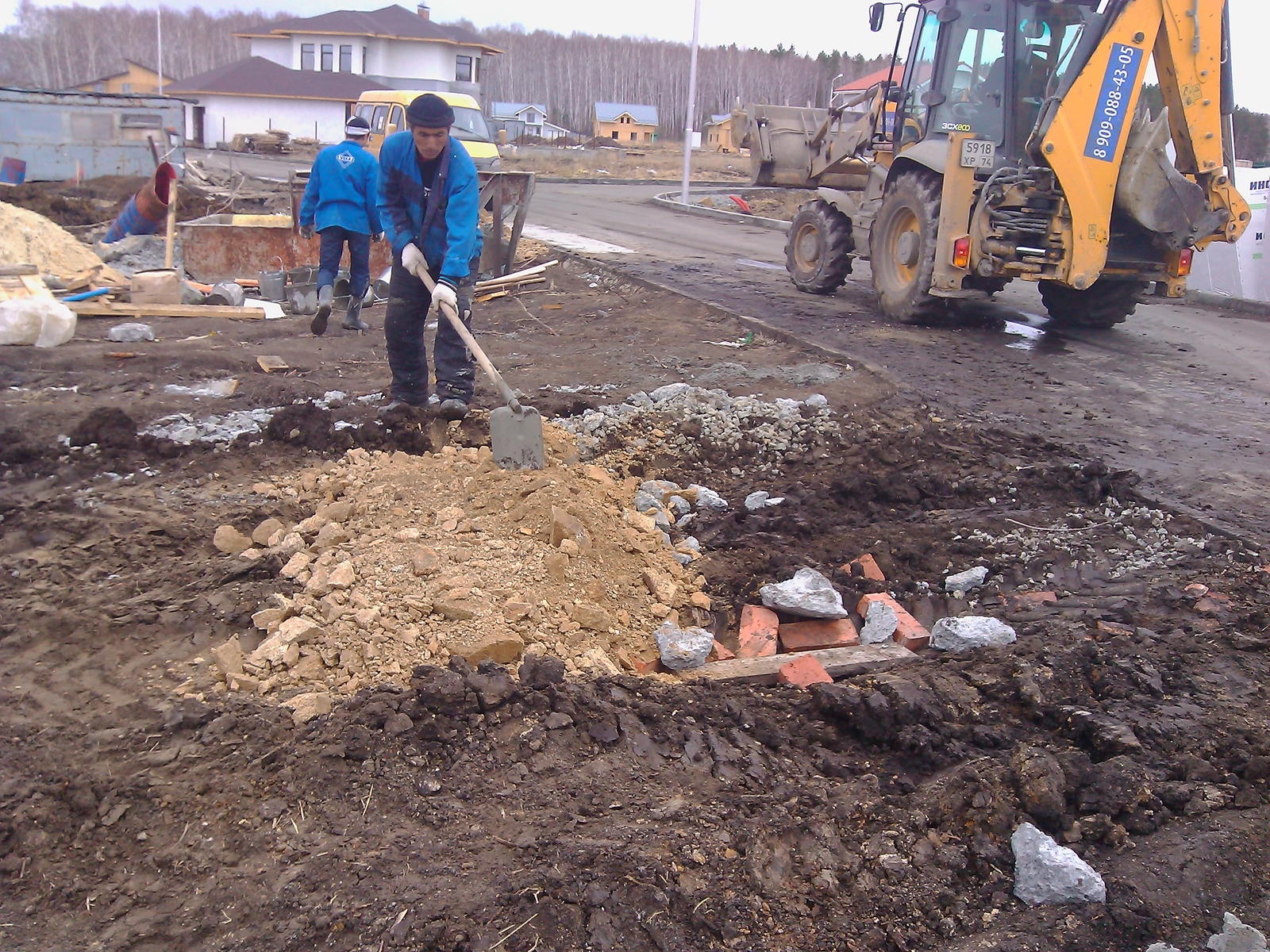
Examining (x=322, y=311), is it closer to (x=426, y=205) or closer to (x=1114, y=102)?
(x=426, y=205)

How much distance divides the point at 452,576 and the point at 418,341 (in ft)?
8.67

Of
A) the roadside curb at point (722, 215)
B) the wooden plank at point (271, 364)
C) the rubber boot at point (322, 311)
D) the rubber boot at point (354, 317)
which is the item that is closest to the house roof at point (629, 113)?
the roadside curb at point (722, 215)

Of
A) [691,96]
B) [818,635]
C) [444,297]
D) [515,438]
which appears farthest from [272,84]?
[818,635]

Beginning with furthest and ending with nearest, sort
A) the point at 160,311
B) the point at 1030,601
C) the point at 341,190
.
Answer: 1. the point at 160,311
2. the point at 341,190
3. the point at 1030,601

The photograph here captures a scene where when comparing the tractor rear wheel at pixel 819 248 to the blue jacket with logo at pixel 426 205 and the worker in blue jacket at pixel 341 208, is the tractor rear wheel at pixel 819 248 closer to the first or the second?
the worker in blue jacket at pixel 341 208

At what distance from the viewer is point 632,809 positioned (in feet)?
8.64

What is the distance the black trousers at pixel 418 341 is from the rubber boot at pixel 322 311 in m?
2.07

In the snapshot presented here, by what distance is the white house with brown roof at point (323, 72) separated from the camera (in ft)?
147

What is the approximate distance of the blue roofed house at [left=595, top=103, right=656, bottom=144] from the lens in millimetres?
65125

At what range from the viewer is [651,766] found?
9.39ft

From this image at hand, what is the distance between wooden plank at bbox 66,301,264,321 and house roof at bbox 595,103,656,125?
60301mm

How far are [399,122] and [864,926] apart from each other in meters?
14.6

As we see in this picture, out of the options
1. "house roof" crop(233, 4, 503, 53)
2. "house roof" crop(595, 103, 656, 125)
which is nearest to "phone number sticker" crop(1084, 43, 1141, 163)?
"house roof" crop(233, 4, 503, 53)

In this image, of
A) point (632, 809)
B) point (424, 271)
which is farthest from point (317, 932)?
point (424, 271)
